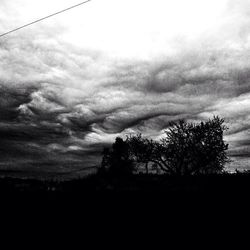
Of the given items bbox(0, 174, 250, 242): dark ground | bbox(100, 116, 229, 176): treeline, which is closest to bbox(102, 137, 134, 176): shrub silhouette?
bbox(100, 116, 229, 176): treeline

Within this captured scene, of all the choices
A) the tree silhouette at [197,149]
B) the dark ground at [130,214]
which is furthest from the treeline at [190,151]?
the dark ground at [130,214]

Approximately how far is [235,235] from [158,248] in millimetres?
2681

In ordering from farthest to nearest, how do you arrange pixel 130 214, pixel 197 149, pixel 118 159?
pixel 118 159 → pixel 197 149 → pixel 130 214

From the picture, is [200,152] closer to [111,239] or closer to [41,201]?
[41,201]

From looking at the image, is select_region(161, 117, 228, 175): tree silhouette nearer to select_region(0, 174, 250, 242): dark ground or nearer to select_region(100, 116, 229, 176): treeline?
select_region(100, 116, 229, 176): treeline

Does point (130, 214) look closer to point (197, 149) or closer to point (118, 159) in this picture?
point (197, 149)

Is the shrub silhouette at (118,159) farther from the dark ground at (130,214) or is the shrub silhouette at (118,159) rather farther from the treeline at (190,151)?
the dark ground at (130,214)

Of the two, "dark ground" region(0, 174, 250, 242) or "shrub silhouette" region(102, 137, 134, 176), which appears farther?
"shrub silhouette" region(102, 137, 134, 176)

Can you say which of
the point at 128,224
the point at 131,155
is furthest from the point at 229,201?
the point at 131,155

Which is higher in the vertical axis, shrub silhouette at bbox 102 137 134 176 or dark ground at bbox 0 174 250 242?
shrub silhouette at bbox 102 137 134 176

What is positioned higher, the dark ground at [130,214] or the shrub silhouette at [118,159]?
the shrub silhouette at [118,159]

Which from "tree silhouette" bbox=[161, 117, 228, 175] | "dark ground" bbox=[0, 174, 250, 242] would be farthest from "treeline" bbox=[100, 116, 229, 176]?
"dark ground" bbox=[0, 174, 250, 242]

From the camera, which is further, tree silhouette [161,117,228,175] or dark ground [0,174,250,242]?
tree silhouette [161,117,228,175]

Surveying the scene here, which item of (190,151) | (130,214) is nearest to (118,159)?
(190,151)
